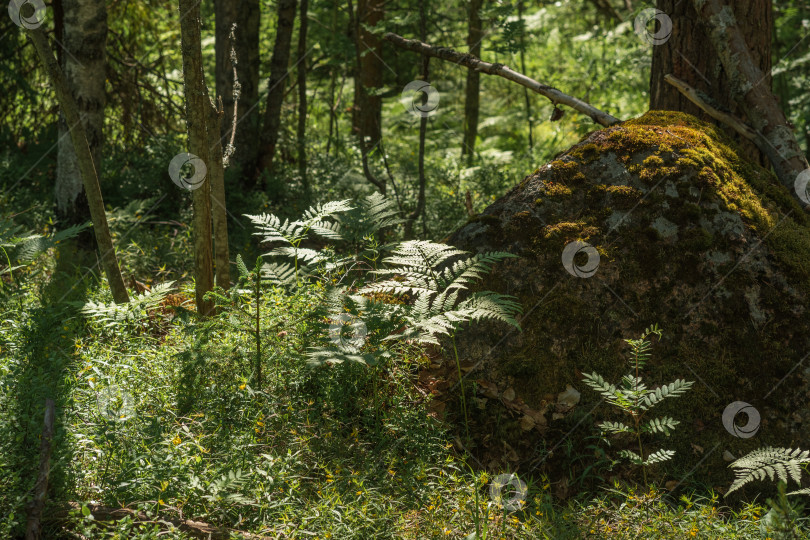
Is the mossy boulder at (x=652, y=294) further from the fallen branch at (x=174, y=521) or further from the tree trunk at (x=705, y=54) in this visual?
the fallen branch at (x=174, y=521)

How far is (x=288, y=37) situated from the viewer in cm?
847

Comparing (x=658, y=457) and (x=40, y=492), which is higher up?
(x=40, y=492)

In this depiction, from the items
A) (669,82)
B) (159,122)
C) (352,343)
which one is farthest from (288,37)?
(352,343)

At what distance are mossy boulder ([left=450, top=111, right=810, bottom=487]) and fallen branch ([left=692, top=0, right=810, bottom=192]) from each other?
1.98 ft

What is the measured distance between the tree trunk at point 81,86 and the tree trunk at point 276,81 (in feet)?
8.32

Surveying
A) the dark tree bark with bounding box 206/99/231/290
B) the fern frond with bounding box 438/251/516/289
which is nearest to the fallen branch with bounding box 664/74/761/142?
the fern frond with bounding box 438/251/516/289

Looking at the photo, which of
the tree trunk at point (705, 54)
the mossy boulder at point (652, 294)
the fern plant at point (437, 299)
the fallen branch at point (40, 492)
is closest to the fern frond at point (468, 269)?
the fern plant at point (437, 299)

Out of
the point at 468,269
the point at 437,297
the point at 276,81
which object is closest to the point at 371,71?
the point at 276,81

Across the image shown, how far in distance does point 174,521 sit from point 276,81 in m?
6.87

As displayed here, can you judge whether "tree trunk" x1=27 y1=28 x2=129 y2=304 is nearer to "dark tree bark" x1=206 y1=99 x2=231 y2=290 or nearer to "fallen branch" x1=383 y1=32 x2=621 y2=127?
"dark tree bark" x1=206 y1=99 x2=231 y2=290

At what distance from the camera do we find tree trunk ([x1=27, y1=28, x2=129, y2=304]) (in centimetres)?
407

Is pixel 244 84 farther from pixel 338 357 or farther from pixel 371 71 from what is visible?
pixel 338 357

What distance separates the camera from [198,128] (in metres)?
4.10

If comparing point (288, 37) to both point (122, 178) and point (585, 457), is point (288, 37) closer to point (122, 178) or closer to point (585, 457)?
point (122, 178)
